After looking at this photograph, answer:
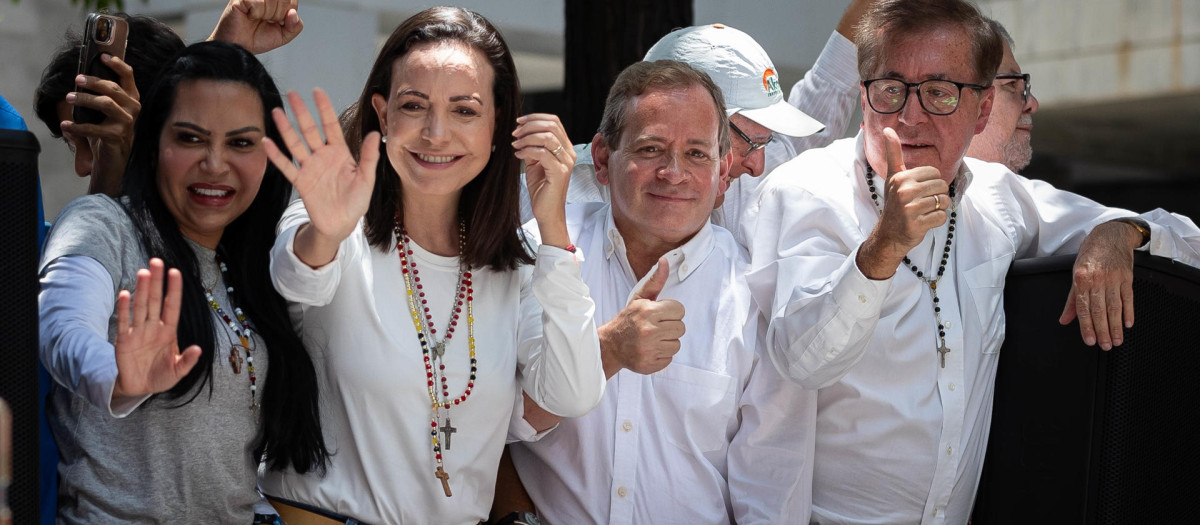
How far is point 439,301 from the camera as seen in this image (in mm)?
2846

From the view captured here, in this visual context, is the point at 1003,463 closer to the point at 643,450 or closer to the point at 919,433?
the point at 919,433

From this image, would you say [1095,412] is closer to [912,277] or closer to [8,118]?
[912,277]

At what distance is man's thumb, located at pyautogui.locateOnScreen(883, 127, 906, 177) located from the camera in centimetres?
297

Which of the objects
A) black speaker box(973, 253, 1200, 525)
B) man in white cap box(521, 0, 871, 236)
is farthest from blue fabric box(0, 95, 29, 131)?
black speaker box(973, 253, 1200, 525)

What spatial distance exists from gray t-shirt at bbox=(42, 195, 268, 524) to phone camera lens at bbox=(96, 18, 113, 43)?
56 cm

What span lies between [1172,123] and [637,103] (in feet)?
34.4

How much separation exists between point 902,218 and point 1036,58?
29.9 feet

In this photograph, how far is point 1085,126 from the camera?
12445 millimetres

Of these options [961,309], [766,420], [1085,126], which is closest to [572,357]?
[766,420]

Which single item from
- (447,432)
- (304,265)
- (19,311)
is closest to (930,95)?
(447,432)

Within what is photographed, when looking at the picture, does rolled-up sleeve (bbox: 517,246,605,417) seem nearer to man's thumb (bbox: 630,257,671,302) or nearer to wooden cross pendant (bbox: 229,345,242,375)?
man's thumb (bbox: 630,257,671,302)

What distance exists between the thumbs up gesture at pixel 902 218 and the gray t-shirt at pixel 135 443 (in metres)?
1.43

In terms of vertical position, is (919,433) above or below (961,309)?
below

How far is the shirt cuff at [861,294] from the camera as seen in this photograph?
9.48 ft
